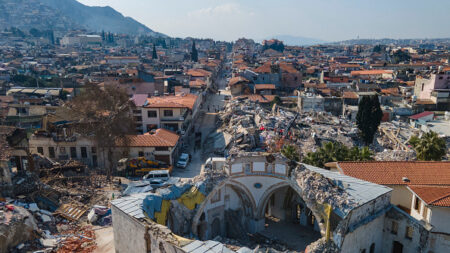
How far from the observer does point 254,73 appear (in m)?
83.8

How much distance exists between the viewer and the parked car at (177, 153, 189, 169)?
120ft

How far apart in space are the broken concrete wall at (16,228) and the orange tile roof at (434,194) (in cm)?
2432

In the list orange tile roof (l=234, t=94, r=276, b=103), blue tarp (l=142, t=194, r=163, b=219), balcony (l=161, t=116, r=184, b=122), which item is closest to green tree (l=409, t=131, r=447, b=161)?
blue tarp (l=142, t=194, r=163, b=219)

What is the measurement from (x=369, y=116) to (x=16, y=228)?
126 feet

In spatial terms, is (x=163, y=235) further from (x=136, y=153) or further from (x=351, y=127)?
(x=351, y=127)

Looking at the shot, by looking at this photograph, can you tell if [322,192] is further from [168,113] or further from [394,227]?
[168,113]

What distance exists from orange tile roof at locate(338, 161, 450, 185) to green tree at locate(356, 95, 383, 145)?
61.6 feet

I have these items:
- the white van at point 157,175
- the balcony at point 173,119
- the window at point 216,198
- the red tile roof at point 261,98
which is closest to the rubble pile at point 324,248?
the window at point 216,198

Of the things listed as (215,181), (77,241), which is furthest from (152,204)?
(77,241)

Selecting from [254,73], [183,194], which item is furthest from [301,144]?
[254,73]

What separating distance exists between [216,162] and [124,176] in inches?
433

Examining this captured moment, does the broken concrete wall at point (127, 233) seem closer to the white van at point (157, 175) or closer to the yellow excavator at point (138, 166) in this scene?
the white van at point (157, 175)

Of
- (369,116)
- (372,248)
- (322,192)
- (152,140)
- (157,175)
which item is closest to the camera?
(322,192)

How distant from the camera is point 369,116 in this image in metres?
42.1
